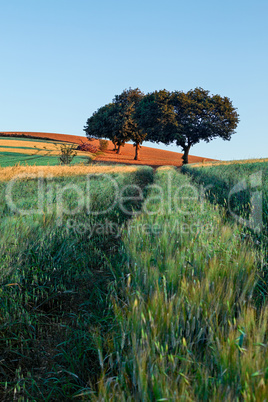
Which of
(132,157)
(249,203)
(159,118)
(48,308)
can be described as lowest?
(48,308)

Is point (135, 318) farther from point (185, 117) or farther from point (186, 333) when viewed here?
point (185, 117)

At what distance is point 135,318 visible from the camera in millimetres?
1930

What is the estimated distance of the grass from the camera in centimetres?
143

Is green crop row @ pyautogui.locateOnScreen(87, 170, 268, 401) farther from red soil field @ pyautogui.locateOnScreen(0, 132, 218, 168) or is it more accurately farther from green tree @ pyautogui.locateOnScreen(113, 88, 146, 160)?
green tree @ pyautogui.locateOnScreen(113, 88, 146, 160)

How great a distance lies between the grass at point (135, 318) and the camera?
1429 mm

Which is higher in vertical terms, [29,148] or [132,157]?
[132,157]

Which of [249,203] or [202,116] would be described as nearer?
[249,203]

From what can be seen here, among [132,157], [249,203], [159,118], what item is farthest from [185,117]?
[249,203]

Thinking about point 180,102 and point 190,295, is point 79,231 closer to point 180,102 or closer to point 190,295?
point 190,295

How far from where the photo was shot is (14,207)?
19.1 ft

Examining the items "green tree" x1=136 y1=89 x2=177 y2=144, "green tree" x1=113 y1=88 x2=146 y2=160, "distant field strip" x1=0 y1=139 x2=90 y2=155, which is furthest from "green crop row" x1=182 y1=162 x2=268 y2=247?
"green tree" x1=113 y1=88 x2=146 y2=160

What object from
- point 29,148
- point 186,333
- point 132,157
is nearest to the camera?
point 186,333

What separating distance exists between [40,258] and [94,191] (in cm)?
504

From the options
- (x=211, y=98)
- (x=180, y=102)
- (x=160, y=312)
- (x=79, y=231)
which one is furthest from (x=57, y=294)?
(x=211, y=98)
